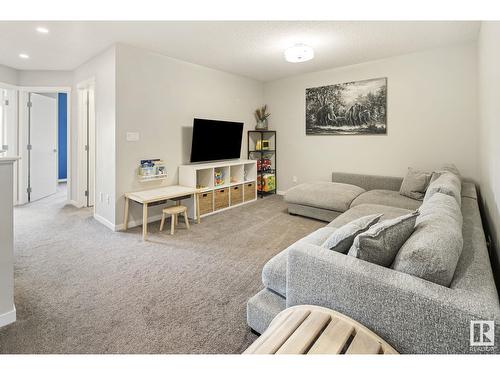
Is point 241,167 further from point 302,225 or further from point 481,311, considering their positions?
point 481,311

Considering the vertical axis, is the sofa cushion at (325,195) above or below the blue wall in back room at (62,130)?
below

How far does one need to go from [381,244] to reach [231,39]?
3201mm

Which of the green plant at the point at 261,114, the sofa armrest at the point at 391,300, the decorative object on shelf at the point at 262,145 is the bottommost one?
the sofa armrest at the point at 391,300

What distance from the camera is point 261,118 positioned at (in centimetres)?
594

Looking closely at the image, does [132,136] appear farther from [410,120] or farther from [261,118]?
[410,120]

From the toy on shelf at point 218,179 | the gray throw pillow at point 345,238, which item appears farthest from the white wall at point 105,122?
the gray throw pillow at point 345,238

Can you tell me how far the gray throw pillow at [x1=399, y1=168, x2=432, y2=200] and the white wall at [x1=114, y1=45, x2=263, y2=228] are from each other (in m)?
3.23

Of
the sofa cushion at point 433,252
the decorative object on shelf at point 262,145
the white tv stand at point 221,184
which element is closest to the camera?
the sofa cushion at point 433,252

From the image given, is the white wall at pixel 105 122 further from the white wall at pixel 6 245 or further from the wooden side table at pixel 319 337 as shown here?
the wooden side table at pixel 319 337

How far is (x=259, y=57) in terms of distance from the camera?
4.28 meters

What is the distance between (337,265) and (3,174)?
6.58 feet

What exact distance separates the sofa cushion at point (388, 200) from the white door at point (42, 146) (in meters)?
5.88

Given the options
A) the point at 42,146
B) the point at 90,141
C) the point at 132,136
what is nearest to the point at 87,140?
the point at 90,141

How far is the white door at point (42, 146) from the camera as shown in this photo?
5.41m
